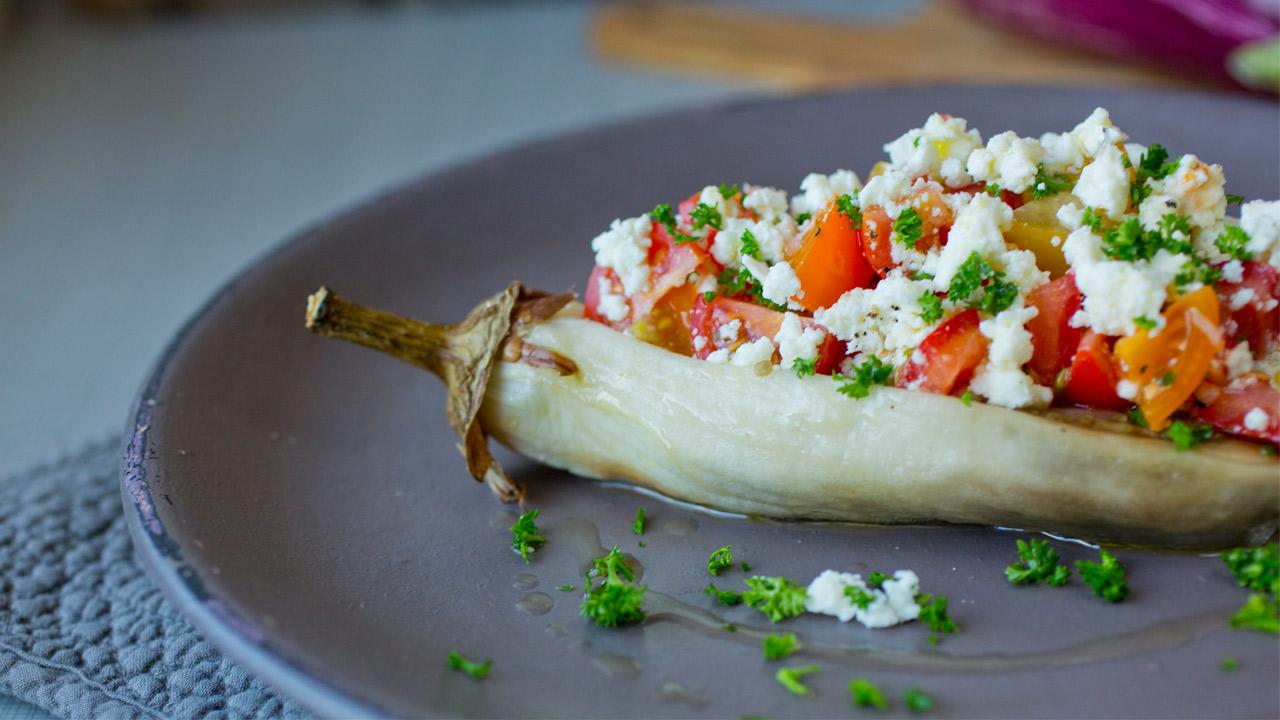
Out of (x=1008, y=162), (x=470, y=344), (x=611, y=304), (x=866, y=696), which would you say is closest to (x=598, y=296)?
(x=611, y=304)

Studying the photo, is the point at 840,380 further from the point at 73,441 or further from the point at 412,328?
the point at 73,441

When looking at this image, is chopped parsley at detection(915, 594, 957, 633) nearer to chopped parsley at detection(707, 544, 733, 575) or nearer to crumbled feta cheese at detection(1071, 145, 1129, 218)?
chopped parsley at detection(707, 544, 733, 575)

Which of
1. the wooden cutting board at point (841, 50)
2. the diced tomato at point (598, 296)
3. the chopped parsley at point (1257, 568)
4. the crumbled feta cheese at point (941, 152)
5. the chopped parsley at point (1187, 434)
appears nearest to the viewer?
the chopped parsley at point (1257, 568)

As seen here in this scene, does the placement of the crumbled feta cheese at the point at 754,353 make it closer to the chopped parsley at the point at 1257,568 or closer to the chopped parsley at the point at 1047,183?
the chopped parsley at the point at 1047,183

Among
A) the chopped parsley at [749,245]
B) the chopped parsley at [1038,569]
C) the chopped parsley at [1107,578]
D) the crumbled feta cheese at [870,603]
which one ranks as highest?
the chopped parsley at [749,245]

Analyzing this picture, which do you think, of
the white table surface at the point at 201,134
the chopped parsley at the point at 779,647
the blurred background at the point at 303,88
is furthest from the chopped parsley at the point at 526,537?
the white table surface at the point at 201,134

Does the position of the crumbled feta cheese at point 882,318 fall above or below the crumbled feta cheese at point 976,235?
below

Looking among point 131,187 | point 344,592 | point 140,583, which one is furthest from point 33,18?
point 344,592
